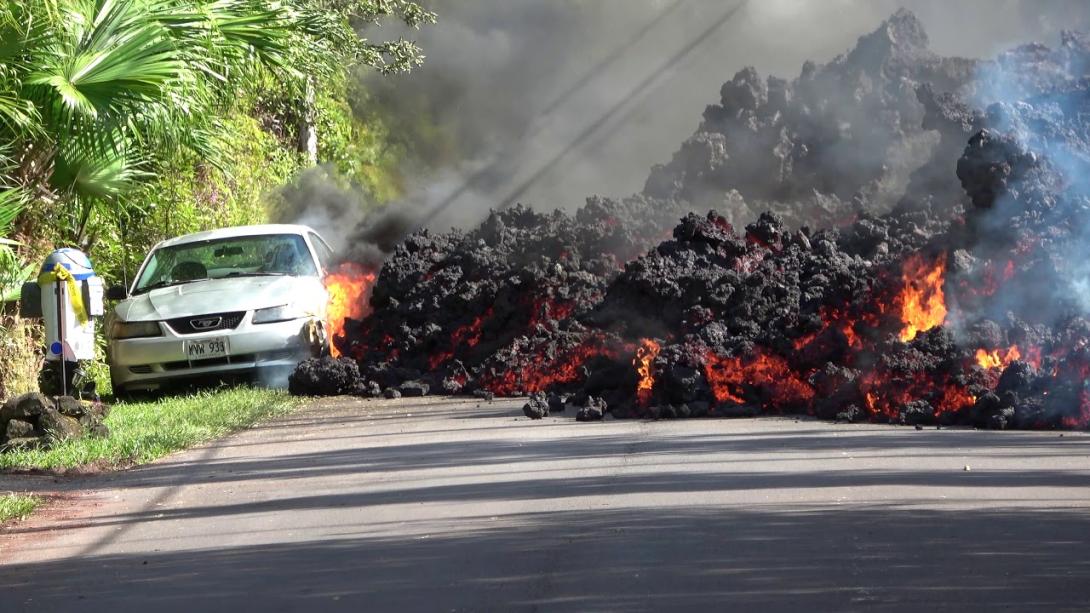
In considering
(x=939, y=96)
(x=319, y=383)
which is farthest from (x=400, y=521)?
(x=939, y=96)

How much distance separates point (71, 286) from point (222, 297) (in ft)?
7.60

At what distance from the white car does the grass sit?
22.1 feet

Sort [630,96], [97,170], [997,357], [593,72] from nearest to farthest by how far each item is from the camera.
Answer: [997,357], [97,170], [630,96], [593,72]

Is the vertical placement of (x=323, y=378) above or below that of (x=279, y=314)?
below

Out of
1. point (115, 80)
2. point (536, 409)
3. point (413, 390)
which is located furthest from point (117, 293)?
point (536, 409)

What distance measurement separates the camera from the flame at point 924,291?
15.0 metres

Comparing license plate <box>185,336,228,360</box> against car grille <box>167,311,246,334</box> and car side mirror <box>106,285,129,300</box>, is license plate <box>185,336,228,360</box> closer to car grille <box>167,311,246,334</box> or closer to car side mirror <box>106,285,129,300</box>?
car grille <box>167,311,246,334</box>

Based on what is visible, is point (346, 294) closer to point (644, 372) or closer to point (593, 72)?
point (644, 372)

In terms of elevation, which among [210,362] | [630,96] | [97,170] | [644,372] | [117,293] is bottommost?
[644,372]

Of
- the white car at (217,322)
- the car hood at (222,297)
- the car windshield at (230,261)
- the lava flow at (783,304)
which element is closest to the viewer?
the lava flow at (783,304)

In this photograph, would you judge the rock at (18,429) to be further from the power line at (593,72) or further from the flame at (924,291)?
the power line at (593,72)

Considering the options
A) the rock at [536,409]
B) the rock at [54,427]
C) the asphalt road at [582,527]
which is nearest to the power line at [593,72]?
the rock at [536,409]

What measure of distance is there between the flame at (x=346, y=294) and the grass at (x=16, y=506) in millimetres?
9571

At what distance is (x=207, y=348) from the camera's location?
54.8 feet
